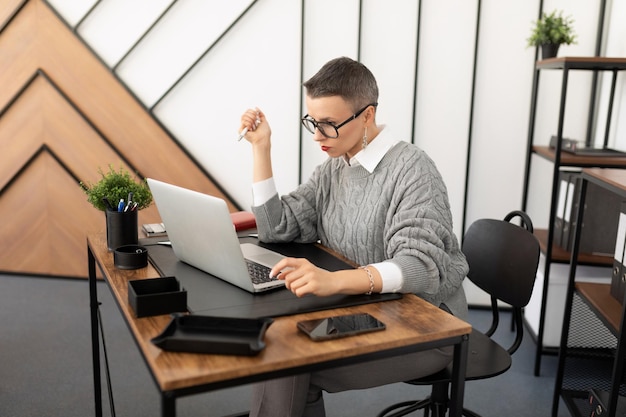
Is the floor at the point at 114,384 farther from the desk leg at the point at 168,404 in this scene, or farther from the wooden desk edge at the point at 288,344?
the desk leg at the point at 168,404

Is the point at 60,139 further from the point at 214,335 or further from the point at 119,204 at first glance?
the point at 214,335

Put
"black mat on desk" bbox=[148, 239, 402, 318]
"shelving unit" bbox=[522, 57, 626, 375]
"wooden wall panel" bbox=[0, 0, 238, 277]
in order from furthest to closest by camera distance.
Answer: "wooden wall panel" bbox=[0, 0, 238, 277], "shelving unit" bbox=[522, 57, 626, 375], "black mat on desk" bbox=[148, 239, 402, 318]

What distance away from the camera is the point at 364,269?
1291mm

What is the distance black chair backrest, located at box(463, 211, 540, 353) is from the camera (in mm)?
1621

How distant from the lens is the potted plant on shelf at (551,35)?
2.64 meters

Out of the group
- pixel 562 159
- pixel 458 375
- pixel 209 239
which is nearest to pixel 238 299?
pixel 209 239

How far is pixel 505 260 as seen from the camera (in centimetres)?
170

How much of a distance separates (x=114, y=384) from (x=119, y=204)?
1.02 m

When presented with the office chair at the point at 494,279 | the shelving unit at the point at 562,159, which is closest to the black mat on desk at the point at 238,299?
the office chair at the point at 494,279

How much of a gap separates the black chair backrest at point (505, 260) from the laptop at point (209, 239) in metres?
0.65

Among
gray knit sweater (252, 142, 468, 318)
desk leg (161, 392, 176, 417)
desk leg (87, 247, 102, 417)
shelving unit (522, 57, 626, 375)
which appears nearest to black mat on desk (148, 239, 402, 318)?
gray knit sweater (252, 142, 468, 318)

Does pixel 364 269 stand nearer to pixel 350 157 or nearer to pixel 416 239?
pixel 416 239

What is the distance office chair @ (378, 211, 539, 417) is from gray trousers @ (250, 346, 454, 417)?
3.7 inches

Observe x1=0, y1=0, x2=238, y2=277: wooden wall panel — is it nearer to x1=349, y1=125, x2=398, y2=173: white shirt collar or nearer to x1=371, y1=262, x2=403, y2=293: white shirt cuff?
x1=349, y1=125, x2=398, y2=173: white shirt collar
